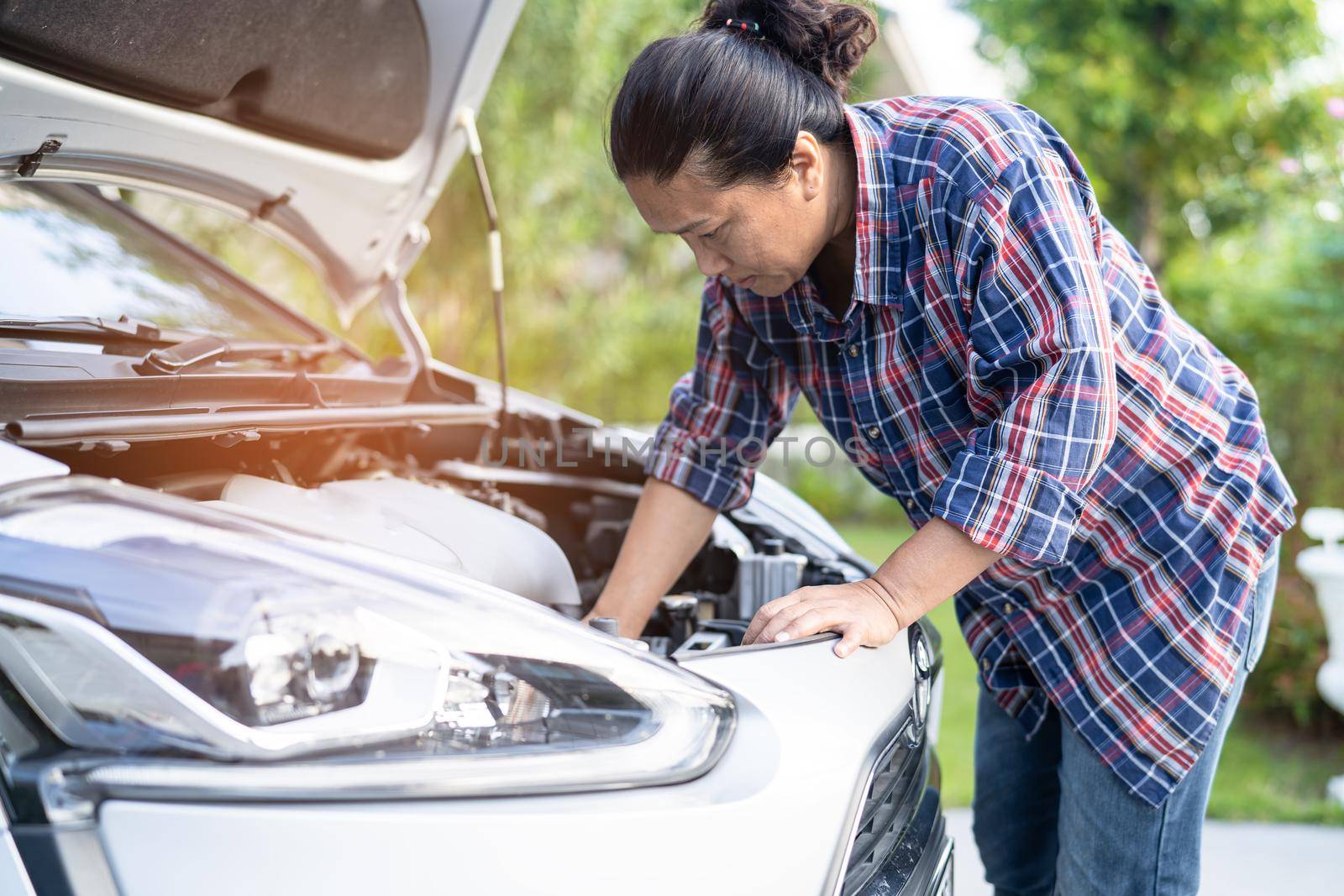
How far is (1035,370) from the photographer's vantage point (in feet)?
4.08

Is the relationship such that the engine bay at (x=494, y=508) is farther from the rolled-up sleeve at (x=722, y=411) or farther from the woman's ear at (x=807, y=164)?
the woman's ear at (x=807, y=164)

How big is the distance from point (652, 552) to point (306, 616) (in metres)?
0.80

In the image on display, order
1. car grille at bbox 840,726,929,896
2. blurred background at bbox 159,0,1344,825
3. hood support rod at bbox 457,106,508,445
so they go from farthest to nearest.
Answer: blurred background at bbox 159,0,1344,825
hood support rod at bbox 457,106,508,445
car grille at bbox 840,726,929,896

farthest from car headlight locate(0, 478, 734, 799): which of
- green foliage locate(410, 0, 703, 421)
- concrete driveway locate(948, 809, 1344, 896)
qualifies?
green foliage locate(410, 0, 703, 421)

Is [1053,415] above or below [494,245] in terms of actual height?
below

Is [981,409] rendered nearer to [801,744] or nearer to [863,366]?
[863,366]

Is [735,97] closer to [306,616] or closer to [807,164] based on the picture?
[807,164]

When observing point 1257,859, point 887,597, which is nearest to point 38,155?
point 887,597

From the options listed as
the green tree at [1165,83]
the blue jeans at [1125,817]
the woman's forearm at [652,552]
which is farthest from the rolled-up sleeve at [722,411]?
the green tree at [1165,83]

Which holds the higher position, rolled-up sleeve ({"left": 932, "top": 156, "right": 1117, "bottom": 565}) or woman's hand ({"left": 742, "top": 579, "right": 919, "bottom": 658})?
rolled-up sleeve ({"left": 932, "top": 156, "right": 1117, "bottom": 565})

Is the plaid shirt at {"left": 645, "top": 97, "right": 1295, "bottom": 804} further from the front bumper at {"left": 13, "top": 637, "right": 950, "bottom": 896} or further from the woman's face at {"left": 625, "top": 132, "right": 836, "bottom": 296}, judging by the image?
the front bumper at {"left": 13, "top": 637, "right": 950, "bottom": 896}

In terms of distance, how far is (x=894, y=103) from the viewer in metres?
1.44

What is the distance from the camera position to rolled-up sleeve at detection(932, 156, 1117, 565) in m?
1.20

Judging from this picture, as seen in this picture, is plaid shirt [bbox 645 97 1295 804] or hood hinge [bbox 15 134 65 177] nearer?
plaid shirt [bbox 645 97 1295 804]
